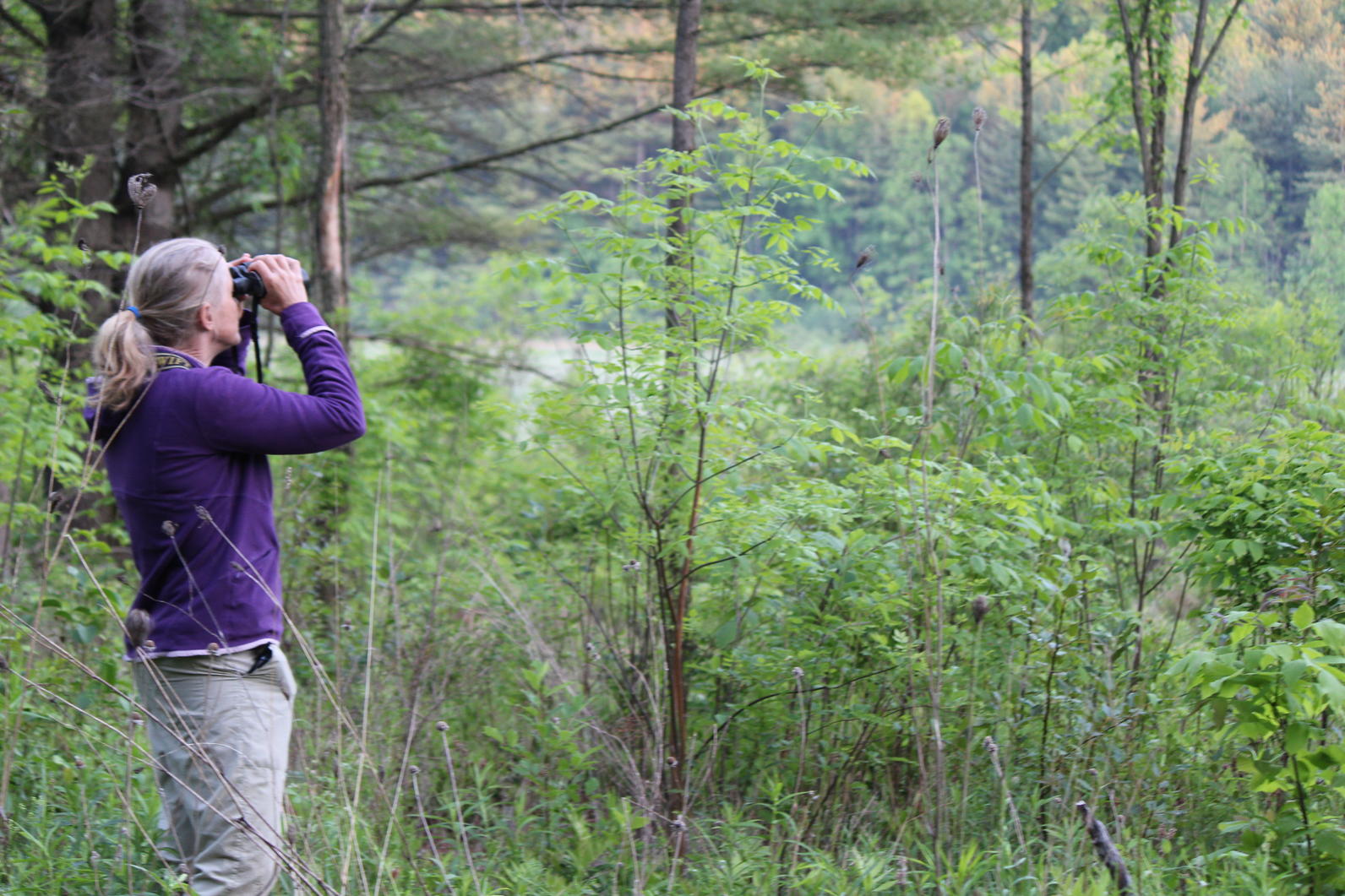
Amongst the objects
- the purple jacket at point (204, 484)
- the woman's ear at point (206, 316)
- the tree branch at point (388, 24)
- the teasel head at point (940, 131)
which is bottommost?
the purple jacket at point (204, 484)

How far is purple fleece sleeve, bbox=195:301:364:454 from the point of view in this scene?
2.22 metres

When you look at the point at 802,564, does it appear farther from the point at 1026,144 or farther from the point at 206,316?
the point at 1026,144

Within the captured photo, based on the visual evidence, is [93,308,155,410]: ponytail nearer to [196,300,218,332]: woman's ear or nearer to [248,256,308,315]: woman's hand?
[196,300,218,332]: woman's ear

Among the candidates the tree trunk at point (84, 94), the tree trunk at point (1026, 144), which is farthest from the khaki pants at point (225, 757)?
the tree trunk at point (1026, 144)

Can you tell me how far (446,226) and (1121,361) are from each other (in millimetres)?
8029

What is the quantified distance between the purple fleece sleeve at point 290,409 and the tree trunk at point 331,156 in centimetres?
450

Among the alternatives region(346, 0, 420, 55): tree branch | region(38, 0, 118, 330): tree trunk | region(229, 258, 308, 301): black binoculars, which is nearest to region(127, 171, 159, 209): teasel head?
region(229, 258, 308, 301): black binoculars

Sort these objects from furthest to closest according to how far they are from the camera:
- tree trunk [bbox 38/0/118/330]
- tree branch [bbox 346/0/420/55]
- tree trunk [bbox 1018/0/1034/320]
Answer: tree branch [bbox 346/0/420/55], tree trunk [bbox 1018/0/1034/320], tree trunk [bbox 38/0/118/330]

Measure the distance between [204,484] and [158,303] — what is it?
0.45 metres

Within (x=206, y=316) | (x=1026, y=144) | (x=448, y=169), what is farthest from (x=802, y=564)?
(x=448, y=169)

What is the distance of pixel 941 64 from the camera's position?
8.62 metres

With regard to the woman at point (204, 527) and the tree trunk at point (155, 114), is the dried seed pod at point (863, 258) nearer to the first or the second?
the woman at point (204, 527)

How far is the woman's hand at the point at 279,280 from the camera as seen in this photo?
8.14 ft

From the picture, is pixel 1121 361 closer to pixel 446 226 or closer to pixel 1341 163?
pixel 1341 163
